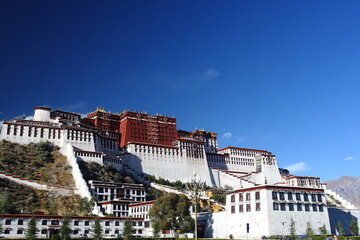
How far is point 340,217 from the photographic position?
6388cm

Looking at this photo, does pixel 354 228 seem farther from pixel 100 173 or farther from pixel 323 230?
pixel 100 173

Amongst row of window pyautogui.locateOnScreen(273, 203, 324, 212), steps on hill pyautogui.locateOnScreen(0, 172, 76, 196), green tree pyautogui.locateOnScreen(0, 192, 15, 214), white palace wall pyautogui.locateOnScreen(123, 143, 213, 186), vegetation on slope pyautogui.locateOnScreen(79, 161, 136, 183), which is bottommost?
row of window pyautogui.locateOnScreen(273, 203, 324, 212)

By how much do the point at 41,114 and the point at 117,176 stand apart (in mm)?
27783

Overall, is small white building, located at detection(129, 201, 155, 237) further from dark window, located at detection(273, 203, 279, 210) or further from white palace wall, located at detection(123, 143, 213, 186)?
white palace wall, located at detection(123, 143, 213, 186)

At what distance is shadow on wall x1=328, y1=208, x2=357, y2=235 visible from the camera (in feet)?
204

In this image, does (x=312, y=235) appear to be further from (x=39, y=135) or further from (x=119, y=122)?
(x=119, y=122)

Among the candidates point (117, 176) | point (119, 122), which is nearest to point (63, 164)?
point (117, 176)

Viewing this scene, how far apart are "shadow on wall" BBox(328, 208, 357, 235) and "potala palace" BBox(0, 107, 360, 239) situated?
198 millimetres

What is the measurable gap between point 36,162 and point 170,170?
125ft

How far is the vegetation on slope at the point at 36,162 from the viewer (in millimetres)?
72375

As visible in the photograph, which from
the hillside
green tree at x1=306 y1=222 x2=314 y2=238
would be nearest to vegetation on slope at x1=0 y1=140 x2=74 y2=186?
the hillside

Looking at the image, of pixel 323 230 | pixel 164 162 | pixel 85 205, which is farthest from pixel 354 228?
pixel 164 162

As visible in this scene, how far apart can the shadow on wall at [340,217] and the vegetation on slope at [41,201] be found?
41.3 m

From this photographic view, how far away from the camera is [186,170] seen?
347ft
